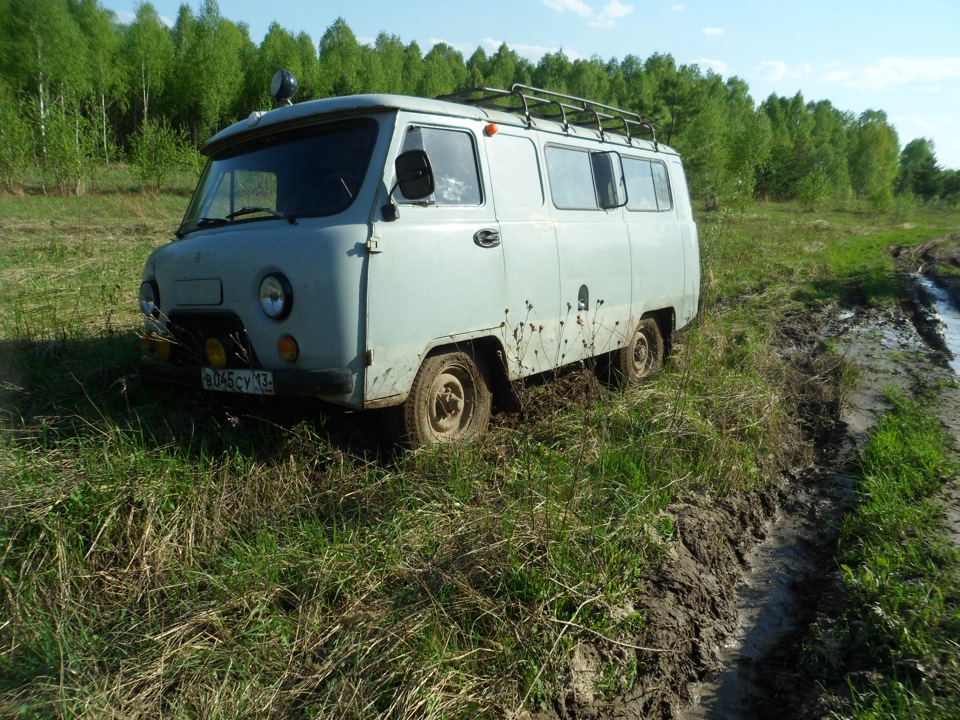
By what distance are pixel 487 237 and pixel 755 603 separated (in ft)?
8.98

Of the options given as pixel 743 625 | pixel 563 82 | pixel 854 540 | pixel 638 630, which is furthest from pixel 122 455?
pixel 563 82

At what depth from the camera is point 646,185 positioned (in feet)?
24.0

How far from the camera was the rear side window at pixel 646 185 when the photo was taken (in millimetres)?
6996

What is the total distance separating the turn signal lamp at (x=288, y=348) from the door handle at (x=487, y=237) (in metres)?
1.40

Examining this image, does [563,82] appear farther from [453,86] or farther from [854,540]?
[854,540]

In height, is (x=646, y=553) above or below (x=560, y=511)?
below

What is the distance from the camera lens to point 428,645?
9.29 feet

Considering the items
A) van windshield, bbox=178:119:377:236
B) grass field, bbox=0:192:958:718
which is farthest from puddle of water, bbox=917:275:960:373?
van windshield, bbox=178:119:377:236

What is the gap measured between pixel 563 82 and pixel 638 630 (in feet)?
218

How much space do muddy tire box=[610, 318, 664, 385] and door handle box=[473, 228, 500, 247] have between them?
2273 mm

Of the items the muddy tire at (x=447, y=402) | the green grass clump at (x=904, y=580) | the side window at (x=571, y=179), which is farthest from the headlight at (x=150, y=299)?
the green grass clump at (x=904, y=580)

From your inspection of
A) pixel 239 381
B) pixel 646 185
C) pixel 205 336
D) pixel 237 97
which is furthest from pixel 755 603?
pixel 237 97

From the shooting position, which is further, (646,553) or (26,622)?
(646,553)

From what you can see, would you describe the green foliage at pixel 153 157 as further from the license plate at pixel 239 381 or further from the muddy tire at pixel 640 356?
the license plate at pixel 239 381
